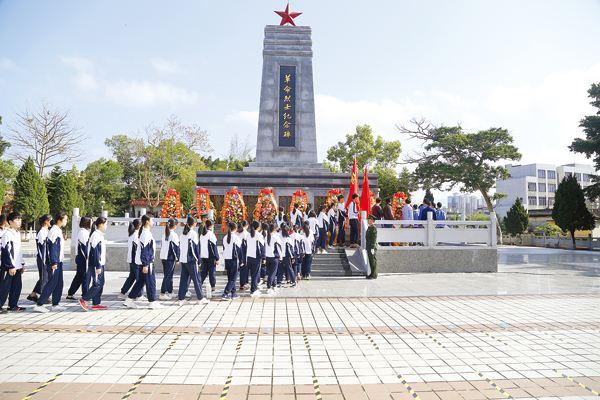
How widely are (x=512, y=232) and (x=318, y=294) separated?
34.5 m

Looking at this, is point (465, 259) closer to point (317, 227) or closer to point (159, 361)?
point (317, 227)

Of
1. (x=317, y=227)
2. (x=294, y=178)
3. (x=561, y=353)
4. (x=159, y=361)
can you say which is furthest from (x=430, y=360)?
(x=294, y=178)

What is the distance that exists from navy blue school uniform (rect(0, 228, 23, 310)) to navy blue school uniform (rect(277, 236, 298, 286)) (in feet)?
18.4

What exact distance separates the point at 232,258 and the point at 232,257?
22 millimetres

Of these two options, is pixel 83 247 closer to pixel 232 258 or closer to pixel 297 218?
pixel 232 258

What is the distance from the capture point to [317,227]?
1422 cm

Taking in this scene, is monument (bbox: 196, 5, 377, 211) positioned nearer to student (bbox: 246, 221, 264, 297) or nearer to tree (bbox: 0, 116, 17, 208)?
student (bbox: 246, 221, 264, 297)

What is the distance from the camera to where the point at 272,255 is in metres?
10.1

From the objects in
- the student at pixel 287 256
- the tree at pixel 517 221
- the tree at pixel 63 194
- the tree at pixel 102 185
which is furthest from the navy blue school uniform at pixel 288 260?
the tree at pixel 102 185

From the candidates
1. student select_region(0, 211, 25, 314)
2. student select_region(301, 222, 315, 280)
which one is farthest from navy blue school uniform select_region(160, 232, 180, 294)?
student select_region(301, 222, 315, 280)

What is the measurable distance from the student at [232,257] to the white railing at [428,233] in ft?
18.4

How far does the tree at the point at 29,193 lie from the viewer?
30.6 meters

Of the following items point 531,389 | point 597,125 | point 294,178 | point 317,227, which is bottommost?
point 531,389

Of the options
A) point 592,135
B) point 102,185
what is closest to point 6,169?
point 102,185
